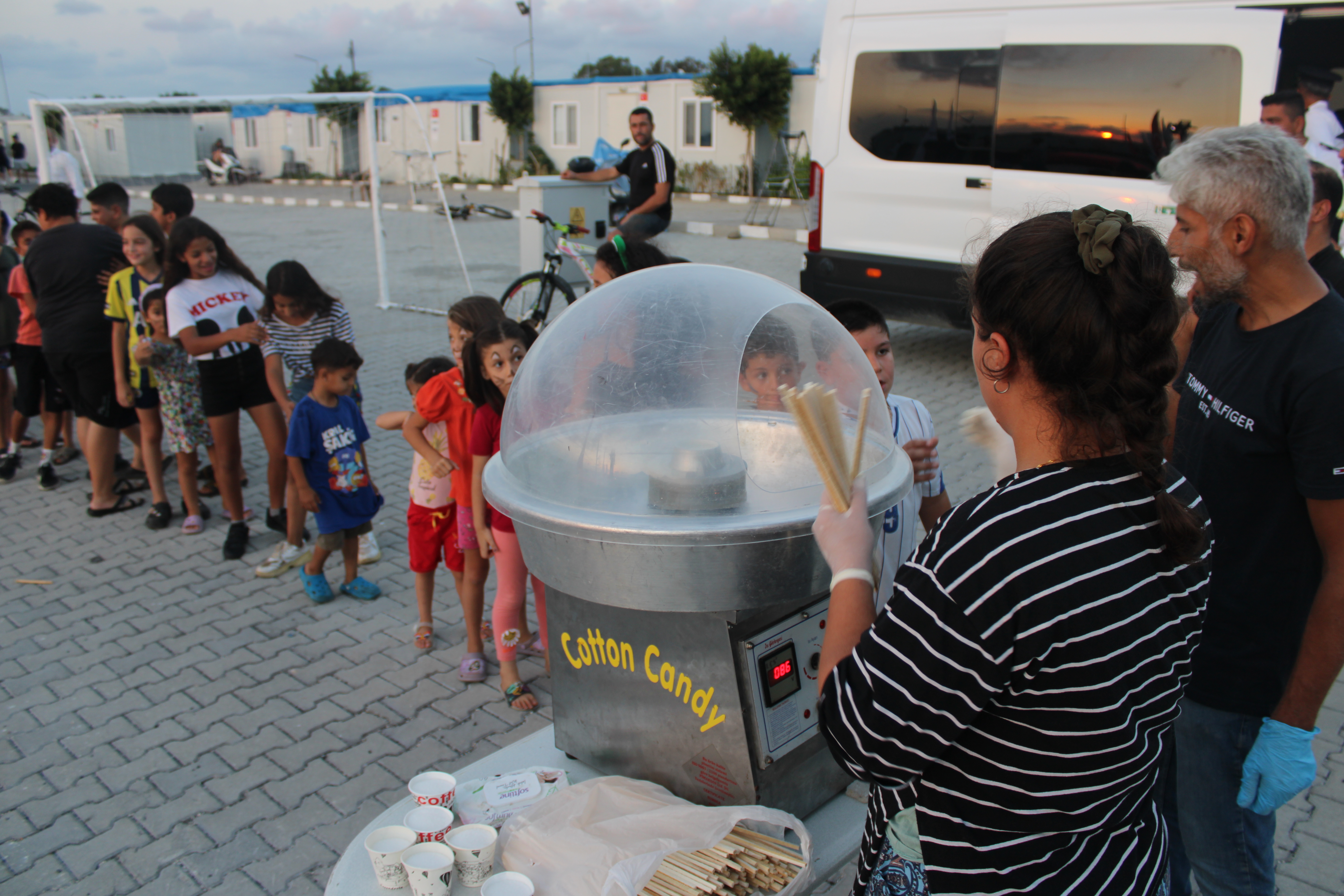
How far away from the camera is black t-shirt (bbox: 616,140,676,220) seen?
729 cm

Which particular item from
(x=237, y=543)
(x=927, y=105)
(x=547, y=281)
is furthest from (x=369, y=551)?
(x=927, y=105)

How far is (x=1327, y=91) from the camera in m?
6.07

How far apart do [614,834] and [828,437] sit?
0.88 meters

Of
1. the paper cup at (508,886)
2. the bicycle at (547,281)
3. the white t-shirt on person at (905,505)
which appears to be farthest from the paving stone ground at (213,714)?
the bicycle at (547,281)

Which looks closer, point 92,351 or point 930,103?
point 92,351

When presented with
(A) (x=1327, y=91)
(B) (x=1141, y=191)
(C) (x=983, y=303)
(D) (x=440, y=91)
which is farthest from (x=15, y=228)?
(D) (x=440, y=91)

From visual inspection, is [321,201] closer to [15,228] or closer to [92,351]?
[15,228]

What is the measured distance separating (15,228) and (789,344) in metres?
6.34

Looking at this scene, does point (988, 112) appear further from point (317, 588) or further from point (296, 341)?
point (317, 588)

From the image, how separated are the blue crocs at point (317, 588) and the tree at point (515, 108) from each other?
26497 mm

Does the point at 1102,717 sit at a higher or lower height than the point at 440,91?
lower

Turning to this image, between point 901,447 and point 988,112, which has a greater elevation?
point 988,112

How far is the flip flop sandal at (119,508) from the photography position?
4.98 metres

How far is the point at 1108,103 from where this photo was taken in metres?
5.78
